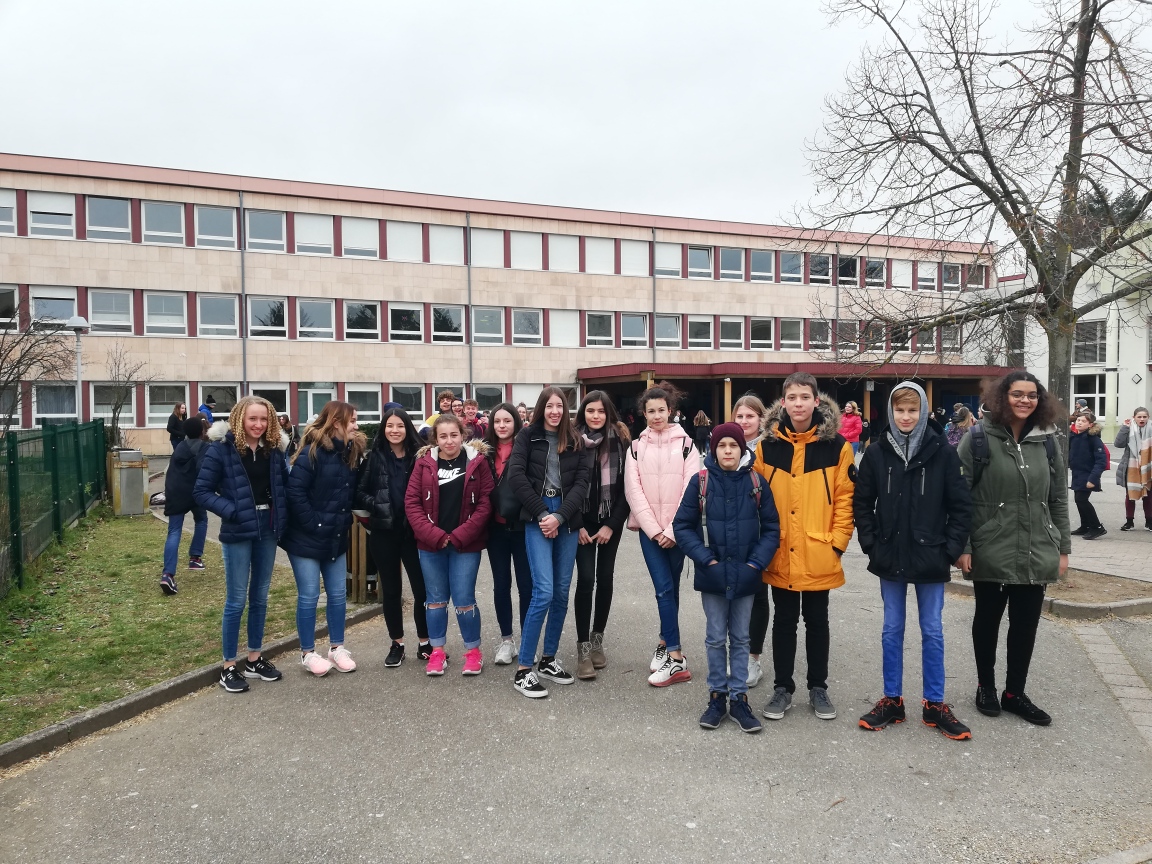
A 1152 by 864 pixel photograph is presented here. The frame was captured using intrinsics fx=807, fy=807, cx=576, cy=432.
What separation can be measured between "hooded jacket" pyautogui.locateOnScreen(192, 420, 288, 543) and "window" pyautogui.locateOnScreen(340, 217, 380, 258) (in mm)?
30058

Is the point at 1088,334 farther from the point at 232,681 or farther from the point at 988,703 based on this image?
the point at 232,681

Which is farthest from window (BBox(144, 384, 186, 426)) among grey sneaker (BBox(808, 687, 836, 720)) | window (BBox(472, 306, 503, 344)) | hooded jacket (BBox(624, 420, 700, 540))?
grey sneaker (BBox(808, 687, 836, 720))

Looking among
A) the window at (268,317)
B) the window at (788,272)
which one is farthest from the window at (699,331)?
the window at (268,317)

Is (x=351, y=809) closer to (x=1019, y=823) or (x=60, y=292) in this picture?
(x=1019, y=823)

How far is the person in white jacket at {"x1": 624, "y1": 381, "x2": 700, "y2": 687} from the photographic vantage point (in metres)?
5.34

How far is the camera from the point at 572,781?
12.8 ft

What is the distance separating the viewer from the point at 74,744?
4.45m

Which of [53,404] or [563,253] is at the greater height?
[563,253]

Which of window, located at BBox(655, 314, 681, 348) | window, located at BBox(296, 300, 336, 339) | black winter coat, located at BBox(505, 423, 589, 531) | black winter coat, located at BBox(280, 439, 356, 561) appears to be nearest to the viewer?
black winter coat, located at BBox(505, 423, 589, 531)

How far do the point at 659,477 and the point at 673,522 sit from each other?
0.53 m

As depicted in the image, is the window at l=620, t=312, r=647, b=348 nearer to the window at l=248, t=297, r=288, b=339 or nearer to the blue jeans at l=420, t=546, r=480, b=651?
the window at l=248, t=297, r=288, b=339

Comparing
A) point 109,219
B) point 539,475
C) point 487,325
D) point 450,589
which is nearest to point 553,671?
point 450,589

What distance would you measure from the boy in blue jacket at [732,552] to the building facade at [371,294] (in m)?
22.4

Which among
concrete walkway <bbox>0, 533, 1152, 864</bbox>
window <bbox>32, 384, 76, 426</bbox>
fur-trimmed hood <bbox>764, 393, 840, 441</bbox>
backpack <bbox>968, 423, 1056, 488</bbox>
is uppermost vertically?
window <bbox>32, 384, 76, 426</bbox>
